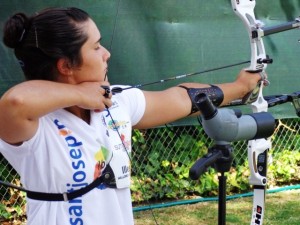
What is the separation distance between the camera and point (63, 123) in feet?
5.16

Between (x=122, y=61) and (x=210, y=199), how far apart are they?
134 cm

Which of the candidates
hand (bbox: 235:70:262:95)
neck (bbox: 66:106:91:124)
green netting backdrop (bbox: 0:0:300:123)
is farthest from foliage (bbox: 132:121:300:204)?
neck (bbox: 66:106:91:124)

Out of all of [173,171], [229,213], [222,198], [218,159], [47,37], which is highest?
[47,37]

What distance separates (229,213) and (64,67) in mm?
2835

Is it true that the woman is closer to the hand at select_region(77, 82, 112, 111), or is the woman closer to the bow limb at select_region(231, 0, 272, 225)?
the hand at select_region(77, 82, 112, 111)

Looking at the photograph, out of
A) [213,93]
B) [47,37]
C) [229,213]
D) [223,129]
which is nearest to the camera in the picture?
[223,129]

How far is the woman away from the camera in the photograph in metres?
1.50

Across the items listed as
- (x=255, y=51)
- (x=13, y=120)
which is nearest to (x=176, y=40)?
(x=255, y=51)

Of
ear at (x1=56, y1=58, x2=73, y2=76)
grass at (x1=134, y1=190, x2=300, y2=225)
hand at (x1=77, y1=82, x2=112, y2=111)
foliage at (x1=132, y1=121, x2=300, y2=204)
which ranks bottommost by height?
grass at (x1=134, y1=190, x2=300, y2=225)

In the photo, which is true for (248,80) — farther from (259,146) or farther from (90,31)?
(90,31)

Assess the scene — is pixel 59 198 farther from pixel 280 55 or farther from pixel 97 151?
pixel 280 55

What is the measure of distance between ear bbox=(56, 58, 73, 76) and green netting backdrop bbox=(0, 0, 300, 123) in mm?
1958

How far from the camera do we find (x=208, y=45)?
409 cm

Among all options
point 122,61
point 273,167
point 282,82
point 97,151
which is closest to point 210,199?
point 273,167
